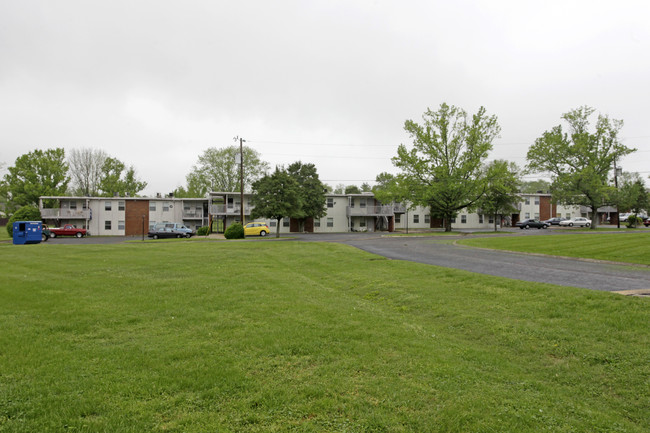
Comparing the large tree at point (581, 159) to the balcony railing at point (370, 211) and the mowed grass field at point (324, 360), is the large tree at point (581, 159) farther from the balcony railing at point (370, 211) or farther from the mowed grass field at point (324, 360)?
the mowed grass field at point (324, 360)

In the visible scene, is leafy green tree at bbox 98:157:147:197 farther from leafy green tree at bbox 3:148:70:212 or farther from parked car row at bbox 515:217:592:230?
parked car row at bbox 515:217:592:230

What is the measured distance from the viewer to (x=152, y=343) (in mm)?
5273

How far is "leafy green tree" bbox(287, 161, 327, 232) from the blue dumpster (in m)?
28.6

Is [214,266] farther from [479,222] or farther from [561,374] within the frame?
[479,222]

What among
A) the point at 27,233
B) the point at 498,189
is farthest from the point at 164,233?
the point at 498,189

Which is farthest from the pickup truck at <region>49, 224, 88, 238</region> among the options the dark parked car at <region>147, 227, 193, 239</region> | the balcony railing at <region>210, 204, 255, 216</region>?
the balcony railing at <region>210, 204, 255, 216</region>

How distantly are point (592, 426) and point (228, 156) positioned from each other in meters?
75.3

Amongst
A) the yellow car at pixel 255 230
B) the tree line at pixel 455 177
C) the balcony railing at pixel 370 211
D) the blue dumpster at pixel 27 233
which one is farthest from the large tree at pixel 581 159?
the blue dumpster at pixel 27 233

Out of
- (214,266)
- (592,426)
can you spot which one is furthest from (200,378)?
(214,266)

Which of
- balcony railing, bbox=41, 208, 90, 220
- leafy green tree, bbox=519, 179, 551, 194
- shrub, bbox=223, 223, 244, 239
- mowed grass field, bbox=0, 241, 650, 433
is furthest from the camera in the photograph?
leafy green tree, bbox=519, 179, 551, 194

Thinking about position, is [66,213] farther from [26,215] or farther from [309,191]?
[309,191]

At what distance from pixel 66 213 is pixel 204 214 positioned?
18.3 m

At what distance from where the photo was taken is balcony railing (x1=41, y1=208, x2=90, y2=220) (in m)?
50.3

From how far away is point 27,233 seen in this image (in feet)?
110
